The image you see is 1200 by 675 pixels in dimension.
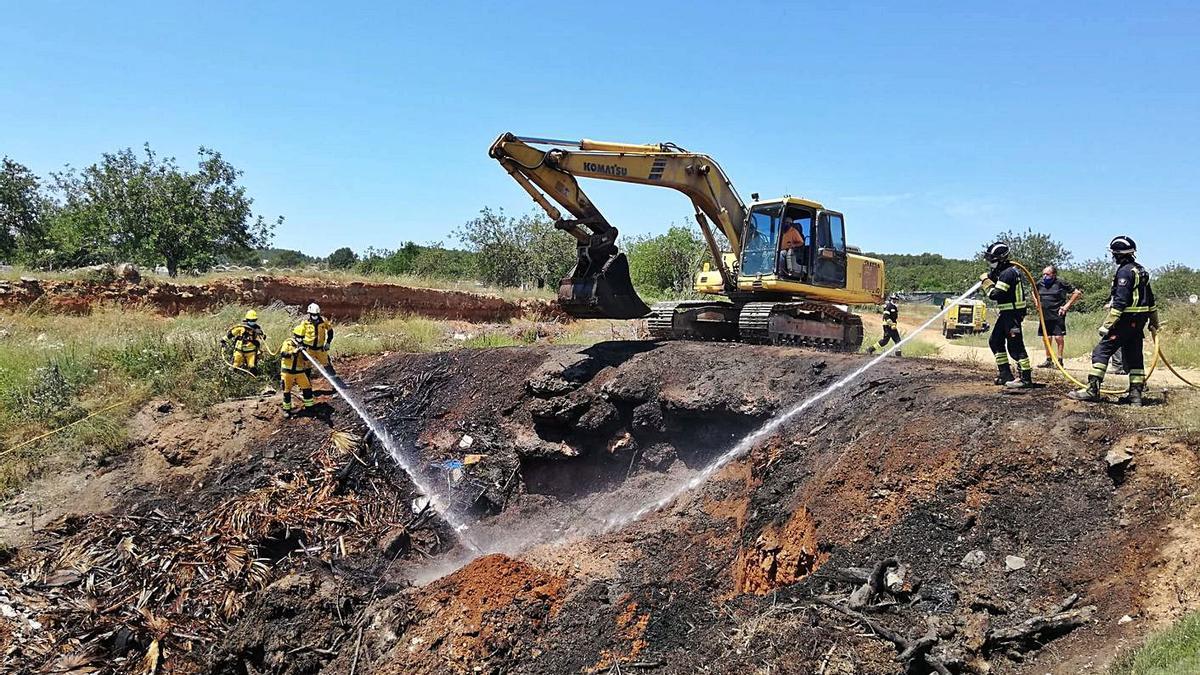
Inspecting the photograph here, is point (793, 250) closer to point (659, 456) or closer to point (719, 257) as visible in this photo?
point (719, 257)

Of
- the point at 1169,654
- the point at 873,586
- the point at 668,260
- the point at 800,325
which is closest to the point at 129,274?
the point at 800,325

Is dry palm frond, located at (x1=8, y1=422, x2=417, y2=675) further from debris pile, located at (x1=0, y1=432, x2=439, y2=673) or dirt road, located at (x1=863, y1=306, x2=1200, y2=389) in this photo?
dirt road, located at (x1=863, y1=306, x2=1200, y2=389)

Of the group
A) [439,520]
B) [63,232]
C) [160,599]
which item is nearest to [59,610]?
[160,599]

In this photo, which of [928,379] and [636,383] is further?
[636,383]

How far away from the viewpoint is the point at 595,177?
402 inches

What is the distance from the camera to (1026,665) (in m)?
4.10

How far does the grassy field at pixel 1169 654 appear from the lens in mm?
3418

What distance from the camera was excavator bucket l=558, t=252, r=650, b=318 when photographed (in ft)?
33.8

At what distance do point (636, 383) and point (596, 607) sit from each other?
3.94m

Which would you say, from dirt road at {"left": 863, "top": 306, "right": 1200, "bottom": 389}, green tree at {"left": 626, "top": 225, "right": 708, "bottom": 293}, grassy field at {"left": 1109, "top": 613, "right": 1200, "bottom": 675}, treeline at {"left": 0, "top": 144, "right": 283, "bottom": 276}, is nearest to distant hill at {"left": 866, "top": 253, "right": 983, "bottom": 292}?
green tree at {"left": 626, "top": 225, "right": 708, "bottom": 293}

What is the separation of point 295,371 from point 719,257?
272 inches

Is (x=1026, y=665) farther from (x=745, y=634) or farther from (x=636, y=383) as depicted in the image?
(x=636, y=383)

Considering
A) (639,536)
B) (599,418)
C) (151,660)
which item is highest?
(599,418)

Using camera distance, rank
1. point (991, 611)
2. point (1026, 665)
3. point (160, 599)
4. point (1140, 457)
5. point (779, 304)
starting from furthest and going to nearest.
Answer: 1. point (779, 304)
2. point (160, 599)
3. point (1140, 457)
4. point (991, 611)
5. point (1026, 665)
